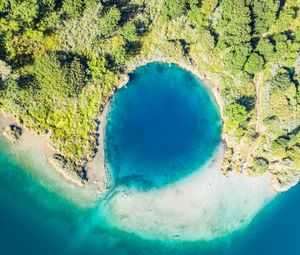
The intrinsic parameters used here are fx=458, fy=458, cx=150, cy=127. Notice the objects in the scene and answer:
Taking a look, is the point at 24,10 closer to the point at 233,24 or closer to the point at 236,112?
the point at 233,24

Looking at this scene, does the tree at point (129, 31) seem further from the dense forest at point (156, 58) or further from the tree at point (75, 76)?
the tree at point (75, 76)

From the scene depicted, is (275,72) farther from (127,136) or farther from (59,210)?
(59,210)

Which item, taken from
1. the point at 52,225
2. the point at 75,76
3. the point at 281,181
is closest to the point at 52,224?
the point at 52,225

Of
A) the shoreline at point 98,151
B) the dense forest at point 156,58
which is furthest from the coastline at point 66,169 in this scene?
the dense forest at point 156,58

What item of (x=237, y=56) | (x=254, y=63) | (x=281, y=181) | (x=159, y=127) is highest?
(x=254, y=63)

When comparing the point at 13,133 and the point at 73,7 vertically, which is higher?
the point at 73,7

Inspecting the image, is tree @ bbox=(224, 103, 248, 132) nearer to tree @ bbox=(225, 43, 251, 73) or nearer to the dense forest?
the dense forest
